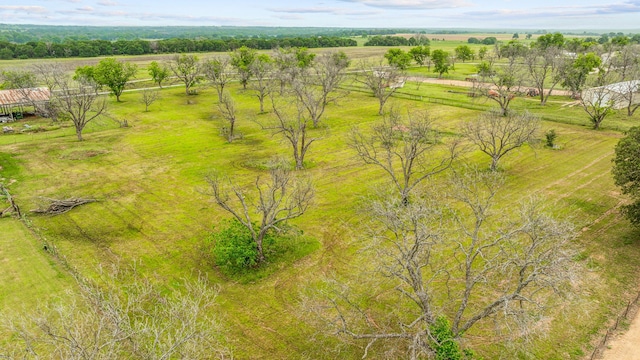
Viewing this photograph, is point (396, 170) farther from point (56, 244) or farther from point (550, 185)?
point (56, 244)

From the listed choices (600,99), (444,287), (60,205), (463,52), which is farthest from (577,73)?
(60,205)

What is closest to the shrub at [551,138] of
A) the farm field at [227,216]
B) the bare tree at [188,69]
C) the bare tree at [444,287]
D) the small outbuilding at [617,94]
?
the farm field at [227,216]

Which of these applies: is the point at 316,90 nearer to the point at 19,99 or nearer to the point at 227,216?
the point at 227,216

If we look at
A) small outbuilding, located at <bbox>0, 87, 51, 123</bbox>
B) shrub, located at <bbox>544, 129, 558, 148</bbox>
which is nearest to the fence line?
shrub, located at <bbox>544, 129, 558, 148</bbox>

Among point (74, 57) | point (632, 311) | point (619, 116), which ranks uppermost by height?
point (74, 57)

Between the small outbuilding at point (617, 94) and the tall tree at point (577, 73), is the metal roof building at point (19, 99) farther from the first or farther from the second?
the tall tree at point (577, 73)

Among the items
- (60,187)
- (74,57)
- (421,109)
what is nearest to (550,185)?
(421,109)
